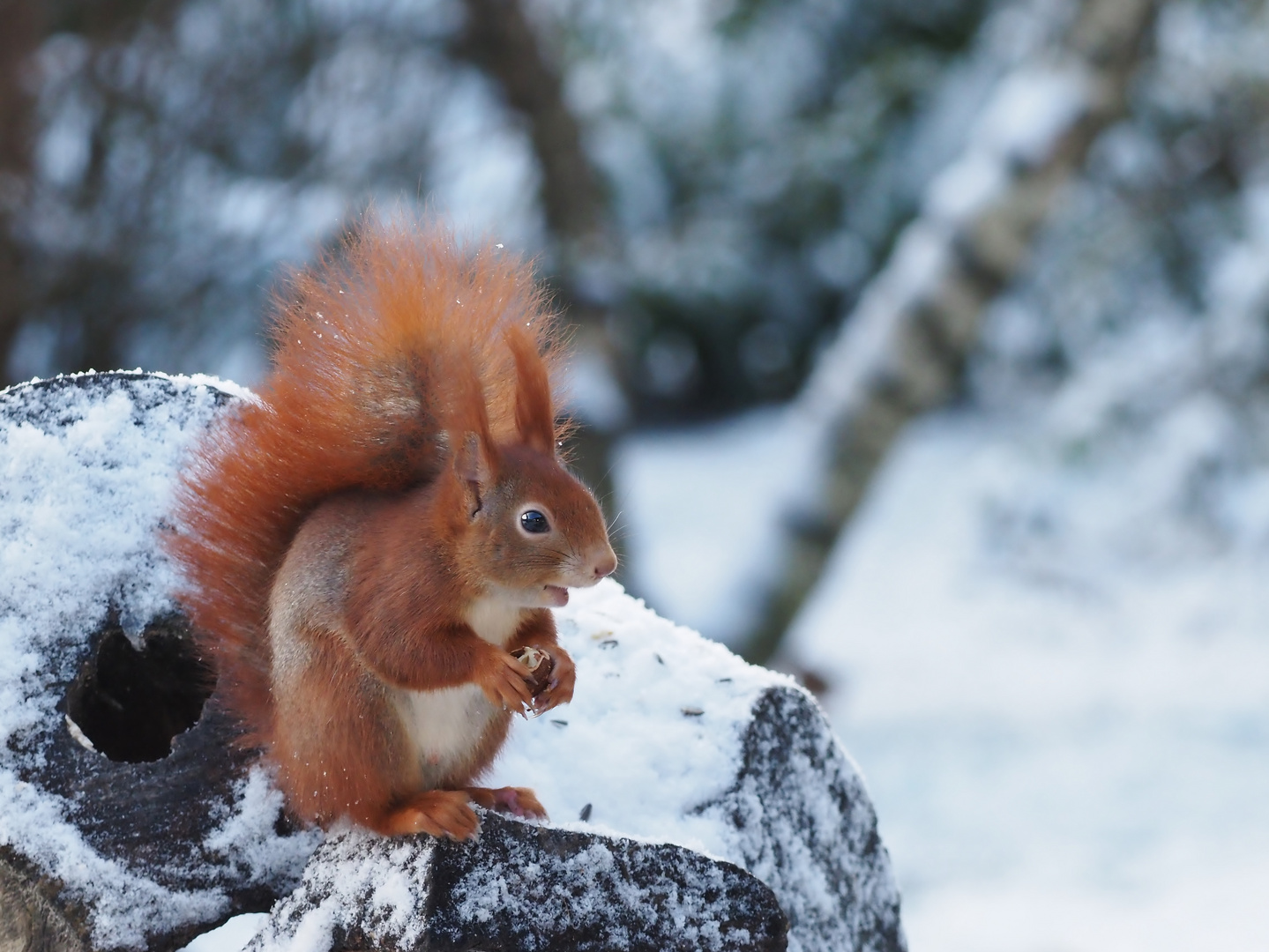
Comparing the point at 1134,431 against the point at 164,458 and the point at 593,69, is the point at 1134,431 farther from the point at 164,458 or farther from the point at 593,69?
the point at 164,458

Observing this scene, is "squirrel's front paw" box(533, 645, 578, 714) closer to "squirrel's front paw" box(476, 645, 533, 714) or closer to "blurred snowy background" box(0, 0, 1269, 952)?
"squirrel's front paw" box(476, 645, 533, 714)

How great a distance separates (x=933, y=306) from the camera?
8.55 feet

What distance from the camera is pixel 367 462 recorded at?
0.92 m

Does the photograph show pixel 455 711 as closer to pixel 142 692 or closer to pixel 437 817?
pixel 437 817

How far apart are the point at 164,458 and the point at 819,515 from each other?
178 centimetres

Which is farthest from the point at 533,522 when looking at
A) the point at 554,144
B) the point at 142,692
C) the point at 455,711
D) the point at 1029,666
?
the point at 1029,666

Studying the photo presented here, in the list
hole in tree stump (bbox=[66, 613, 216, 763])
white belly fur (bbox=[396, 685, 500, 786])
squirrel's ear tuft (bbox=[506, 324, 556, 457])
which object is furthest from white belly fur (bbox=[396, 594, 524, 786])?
hole in tree stump (bbox=[66, 613, 216, 763])

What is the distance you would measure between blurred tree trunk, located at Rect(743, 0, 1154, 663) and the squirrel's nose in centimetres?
187

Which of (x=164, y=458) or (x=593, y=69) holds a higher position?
(x=593, y=69)

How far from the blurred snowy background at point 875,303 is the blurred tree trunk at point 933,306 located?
0.01 metres

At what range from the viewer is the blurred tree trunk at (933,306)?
257 cm

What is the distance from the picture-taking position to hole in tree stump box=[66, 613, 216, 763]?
1.05m

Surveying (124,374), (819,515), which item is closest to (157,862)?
(124,374)

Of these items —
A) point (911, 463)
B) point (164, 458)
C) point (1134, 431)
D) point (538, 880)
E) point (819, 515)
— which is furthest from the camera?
point (911, 463)
